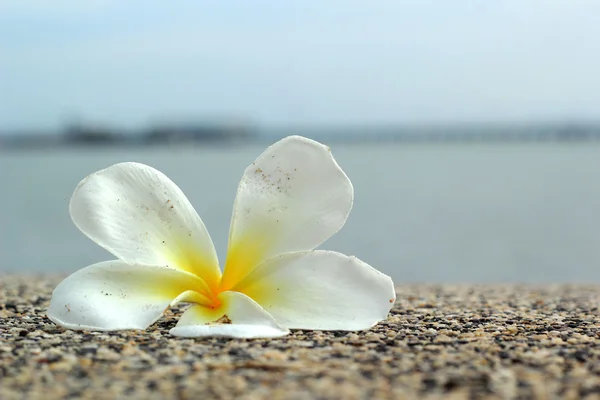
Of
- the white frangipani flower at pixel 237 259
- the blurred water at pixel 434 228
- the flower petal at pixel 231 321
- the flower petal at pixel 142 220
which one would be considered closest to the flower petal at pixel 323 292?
the white frangipani flower at pixel 237 259

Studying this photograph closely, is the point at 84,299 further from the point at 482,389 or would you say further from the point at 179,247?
the point at 482,389

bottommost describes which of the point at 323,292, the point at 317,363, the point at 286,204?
the point at 317,363

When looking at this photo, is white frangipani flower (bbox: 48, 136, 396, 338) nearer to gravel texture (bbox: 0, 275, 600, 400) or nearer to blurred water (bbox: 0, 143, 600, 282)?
gravel texture (bbox: 0, 275, 600, 400)

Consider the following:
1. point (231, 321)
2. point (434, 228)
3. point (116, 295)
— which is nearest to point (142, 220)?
point (116, 295)

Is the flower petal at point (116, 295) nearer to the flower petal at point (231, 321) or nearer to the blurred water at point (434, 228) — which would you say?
the flower petal at point (231, 321)

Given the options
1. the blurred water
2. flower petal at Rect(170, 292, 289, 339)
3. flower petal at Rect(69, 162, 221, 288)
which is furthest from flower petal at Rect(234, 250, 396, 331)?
the blurred water

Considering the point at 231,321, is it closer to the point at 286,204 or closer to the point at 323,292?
the point at 323,292

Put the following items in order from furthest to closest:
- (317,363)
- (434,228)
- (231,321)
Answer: (434,228)
(231,321)
(317,363)

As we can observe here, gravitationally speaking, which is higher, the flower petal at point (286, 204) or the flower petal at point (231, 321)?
the flower petal at point (286, 204)
